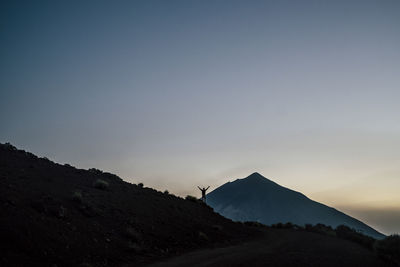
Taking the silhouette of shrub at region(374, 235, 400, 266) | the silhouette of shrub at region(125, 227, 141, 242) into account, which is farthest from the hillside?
the silhouette of shrub at region(374, 235, 400, 266)

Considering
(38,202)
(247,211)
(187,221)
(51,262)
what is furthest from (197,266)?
→ (247,211)

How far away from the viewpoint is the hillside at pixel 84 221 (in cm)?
1411

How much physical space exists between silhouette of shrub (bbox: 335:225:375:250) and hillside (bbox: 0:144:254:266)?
394 inches

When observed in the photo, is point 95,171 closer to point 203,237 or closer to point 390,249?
point 203,237

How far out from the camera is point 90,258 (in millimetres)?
14766

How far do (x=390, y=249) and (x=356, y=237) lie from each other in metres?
11.1

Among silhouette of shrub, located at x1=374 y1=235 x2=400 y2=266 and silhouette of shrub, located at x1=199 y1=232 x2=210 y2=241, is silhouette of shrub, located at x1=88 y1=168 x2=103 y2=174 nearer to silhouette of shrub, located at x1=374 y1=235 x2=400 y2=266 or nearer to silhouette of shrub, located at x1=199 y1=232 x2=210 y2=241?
silhouette of shrub, located at x1=199 y1=232 x2=210 y2=241

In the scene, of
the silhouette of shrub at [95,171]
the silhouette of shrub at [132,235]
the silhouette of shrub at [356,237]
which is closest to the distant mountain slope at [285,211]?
the silhouette of shrub at [356,237]

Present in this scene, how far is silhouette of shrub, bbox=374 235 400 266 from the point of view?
19.1m

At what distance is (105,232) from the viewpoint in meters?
18.3

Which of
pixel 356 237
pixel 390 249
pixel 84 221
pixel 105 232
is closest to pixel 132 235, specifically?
pixel 105 232

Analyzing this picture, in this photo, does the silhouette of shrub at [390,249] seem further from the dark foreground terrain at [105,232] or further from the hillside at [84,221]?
the hillside at [84,221]

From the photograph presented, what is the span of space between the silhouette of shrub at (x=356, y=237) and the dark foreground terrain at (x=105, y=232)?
6918mm

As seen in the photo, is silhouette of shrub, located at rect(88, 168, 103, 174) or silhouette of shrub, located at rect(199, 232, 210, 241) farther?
silhouette of shrub, located at rect(88, 168, 103, 174)
